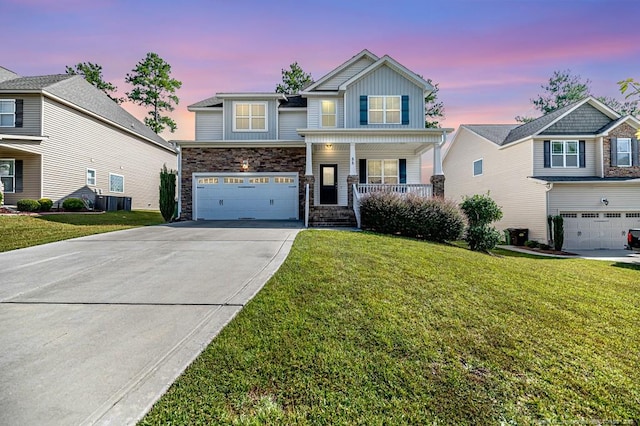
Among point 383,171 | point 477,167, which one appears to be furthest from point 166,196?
point 477,167

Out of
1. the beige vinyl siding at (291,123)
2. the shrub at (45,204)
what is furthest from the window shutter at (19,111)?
the beige vinyl siding at (291,123)

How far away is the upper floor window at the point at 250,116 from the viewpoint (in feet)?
55.5

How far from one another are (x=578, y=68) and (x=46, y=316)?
136ft

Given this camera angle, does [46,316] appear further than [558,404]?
Yes

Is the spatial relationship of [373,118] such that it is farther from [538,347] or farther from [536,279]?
[538,347]

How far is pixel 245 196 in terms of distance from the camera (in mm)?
15844

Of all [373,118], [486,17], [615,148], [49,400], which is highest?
[486,17]

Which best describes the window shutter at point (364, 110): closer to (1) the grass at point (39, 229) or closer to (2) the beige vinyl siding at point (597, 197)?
(2) the beige vinyl siding at point (597, 197)

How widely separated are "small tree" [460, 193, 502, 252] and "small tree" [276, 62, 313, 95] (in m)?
23.2

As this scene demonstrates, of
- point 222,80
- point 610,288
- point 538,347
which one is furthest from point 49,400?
point 222,80

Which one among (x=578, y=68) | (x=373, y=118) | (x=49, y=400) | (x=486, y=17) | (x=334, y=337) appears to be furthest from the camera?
(x=578, y=68)

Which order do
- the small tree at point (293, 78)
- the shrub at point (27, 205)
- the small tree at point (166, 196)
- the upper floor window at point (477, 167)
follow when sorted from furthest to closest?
1. the small tree at point (293, 78)
2. the upper floor window at point (477, 167)
3. the small tree at point (166, 196)
4. the shrub at point (27, 205)

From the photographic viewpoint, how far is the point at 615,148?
57.0ft

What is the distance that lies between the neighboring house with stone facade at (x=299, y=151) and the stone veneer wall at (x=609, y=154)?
10.2 metres
